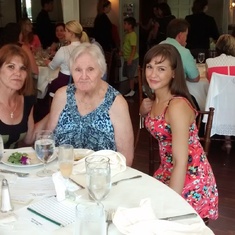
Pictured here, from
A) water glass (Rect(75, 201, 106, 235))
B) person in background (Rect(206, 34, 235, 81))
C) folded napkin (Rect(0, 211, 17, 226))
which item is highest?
person in background (Rect(206, 34, 235, 81))

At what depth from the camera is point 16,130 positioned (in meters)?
2.37

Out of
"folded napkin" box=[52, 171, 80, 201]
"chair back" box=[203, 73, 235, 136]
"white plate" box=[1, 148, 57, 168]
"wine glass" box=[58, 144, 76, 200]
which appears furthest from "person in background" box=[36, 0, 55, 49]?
"folded napkin" box=[52, 171, 80, 201]

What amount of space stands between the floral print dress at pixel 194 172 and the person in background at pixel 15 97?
77 centimetres

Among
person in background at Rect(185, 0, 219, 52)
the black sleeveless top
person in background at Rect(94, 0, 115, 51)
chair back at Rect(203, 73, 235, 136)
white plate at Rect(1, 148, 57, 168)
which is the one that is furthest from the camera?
person in background at Rect(94, 0, 115, 51)

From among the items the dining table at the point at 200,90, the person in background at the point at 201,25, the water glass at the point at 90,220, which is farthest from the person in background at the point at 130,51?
the water glass at the point at 90,220

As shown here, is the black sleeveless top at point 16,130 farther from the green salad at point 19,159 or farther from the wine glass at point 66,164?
the wine glass at point 66,164

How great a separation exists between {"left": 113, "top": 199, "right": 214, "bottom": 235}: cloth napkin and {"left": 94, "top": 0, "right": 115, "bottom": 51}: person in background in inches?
268

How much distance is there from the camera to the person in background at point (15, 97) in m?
2.36

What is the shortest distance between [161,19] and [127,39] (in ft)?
2.98

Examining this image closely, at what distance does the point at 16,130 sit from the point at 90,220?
140 centimetres

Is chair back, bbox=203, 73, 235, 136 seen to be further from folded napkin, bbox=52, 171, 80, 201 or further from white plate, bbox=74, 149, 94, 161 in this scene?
folded napkin, bbox=52, 171, 80, 201

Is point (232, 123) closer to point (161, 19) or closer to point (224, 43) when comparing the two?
point (224, 43)

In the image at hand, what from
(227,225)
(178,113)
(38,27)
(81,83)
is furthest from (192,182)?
(38,27)

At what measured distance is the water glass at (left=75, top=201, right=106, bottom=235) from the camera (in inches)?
42.7
